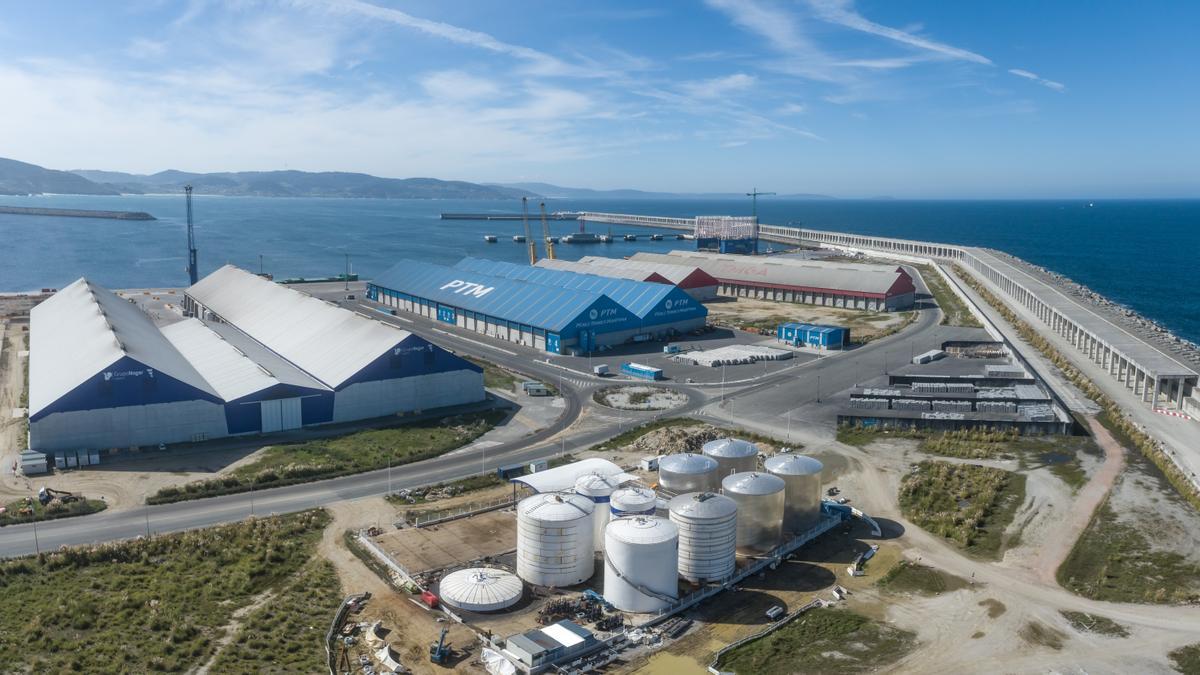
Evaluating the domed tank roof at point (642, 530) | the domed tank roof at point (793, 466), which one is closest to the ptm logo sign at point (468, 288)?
the domed tank roof at point (793, 466)

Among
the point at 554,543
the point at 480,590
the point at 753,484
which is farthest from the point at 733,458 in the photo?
the point at 480,590

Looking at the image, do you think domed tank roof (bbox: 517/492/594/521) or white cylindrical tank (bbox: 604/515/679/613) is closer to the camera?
white cylindrical tank (bbox: 604/515/679/613)

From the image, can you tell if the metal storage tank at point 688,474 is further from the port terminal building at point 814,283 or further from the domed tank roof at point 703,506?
the port terminal building at point 814,283

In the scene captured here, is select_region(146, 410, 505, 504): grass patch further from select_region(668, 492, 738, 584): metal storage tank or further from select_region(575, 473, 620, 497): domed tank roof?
select_region(668, 492, 738, 584): metal storage tank

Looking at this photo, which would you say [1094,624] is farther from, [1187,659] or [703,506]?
[703,506]

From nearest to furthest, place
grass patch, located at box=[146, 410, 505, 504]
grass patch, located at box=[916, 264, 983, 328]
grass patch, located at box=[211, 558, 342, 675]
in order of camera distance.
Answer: grass patch, located at box=[211, 558, 342, 675], grass patch, located at box=[146, 410, 505, 504], grass patch, located at box=[916, 264, 983, 328]

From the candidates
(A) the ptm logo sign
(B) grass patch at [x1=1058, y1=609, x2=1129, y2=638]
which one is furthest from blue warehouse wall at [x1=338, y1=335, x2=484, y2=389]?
(B) grass patch at [x1=1058, y1=609, x2=1129, y2=638]
